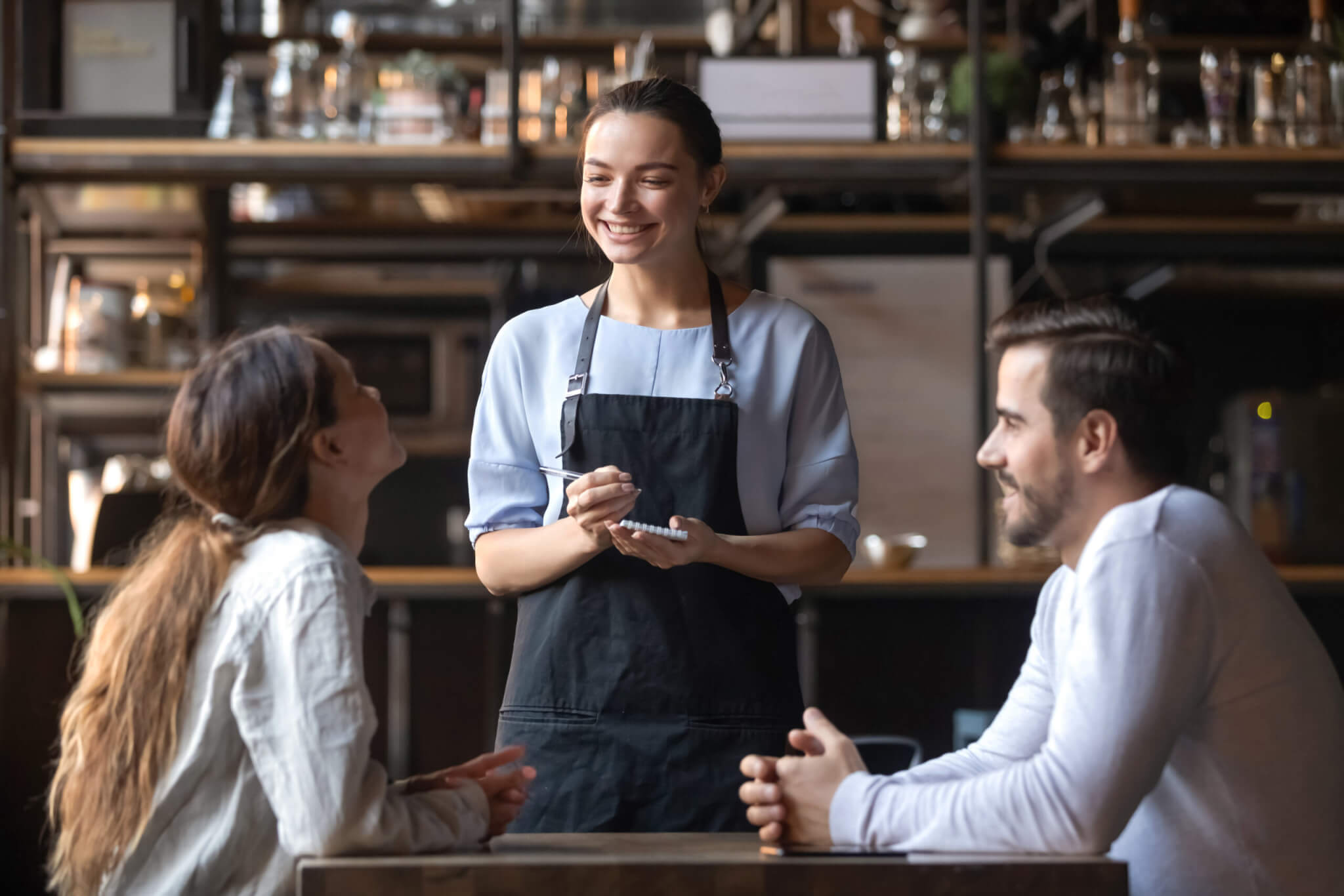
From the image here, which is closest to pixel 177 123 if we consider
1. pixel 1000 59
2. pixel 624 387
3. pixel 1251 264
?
pixel 1000 59

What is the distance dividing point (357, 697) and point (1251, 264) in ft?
15.6

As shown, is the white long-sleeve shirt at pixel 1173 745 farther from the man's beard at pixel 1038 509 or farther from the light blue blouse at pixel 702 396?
the light blue blouse at pixel 702 396

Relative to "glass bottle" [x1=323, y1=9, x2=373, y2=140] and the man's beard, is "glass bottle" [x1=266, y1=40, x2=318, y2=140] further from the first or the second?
the man's beard

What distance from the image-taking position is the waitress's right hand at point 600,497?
1.46 metres

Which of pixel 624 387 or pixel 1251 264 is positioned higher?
pixel 1251 264

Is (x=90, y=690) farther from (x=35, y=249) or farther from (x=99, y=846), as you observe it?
(x=35, y=249)

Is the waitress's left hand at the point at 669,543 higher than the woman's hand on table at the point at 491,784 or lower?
higher

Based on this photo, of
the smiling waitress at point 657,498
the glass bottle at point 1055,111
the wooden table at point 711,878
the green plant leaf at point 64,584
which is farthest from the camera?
the glass bottle at point 1055,111

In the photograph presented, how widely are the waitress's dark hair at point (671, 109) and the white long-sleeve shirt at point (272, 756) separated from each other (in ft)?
2.28

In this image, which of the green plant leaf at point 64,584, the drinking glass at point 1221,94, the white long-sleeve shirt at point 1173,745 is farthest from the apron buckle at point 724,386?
the drinking glass at point 1221,94

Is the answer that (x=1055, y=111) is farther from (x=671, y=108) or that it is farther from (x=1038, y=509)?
(x=1038, y=509)

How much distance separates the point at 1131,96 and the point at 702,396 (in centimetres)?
260

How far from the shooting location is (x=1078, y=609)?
1.13m

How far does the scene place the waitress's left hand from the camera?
1490 mm
